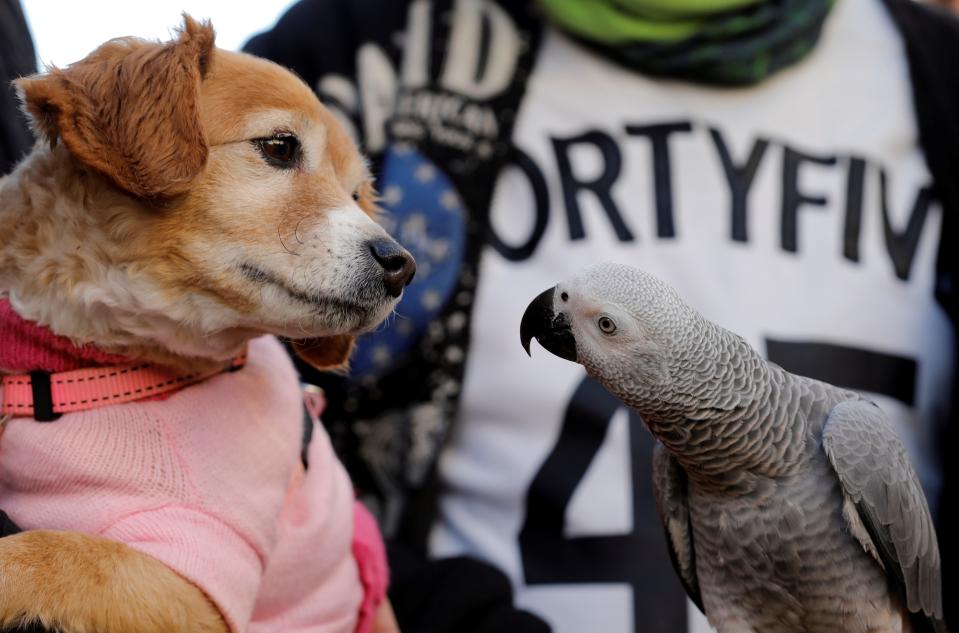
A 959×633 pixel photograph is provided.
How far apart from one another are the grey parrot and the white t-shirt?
486 millimetres

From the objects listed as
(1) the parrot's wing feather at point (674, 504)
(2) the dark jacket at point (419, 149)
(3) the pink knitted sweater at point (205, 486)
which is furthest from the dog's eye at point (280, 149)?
(2) the dark jacket at point (419, 149)

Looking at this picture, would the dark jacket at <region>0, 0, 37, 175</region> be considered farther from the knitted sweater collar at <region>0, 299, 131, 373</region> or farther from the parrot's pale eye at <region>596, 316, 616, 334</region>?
the parrot's pale eye at <region>596, 316, 616, 334</region>

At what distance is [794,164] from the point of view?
145cm

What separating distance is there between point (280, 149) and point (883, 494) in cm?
62

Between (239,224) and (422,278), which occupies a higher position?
(239,224)

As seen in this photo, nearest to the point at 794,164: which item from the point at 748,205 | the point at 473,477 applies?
the point at 748,205

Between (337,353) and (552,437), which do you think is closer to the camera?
(337,353)

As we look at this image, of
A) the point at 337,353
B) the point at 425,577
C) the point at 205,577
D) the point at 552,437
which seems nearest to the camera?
the point at 205,577

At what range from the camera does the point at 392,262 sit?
0.81 metres

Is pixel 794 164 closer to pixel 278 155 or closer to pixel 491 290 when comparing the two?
pixel 491 290

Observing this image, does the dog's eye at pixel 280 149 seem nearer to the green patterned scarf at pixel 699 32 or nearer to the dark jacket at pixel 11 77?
the dark jacket at pixel 11 77

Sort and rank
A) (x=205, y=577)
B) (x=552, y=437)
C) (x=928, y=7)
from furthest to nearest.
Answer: (x=928, y=7) < (x=552, y=437) < (x=205, y=577)

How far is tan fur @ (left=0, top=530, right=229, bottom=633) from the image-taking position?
67 cm

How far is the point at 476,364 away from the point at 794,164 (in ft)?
1.98
